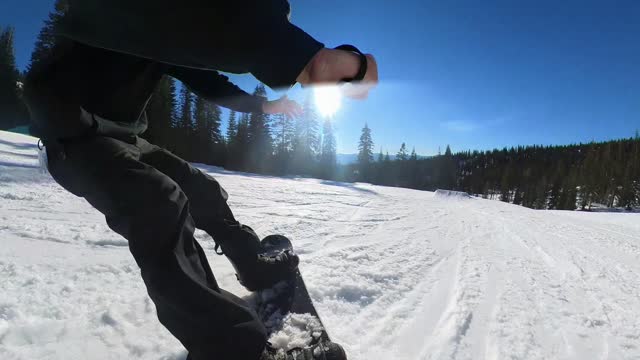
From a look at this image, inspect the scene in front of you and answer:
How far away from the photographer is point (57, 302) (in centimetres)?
160

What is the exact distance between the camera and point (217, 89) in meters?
1.78

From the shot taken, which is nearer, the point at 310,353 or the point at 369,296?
the point at 310,353

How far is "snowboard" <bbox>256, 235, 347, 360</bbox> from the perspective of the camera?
1471 mm

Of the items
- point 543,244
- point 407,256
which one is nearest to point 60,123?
point 407,256

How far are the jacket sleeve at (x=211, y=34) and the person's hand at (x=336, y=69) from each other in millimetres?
44

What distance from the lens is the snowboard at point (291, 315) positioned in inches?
57.9

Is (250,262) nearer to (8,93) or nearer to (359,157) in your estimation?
(8,93)

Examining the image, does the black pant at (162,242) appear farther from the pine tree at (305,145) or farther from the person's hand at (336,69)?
the pine tree at (305,145)

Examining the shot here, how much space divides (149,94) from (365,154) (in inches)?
2394

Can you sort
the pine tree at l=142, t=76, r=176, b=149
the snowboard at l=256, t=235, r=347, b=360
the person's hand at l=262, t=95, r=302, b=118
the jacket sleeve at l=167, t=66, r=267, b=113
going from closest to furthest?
the snowboard at l=256, t=235, r=347, b=360, the jacket sleeve at l=167, t=66, r=267, b=113, the person's hand at l=262, t=95, r=302, b=118, the pine tree at l=142, t=76, r=176, b=149

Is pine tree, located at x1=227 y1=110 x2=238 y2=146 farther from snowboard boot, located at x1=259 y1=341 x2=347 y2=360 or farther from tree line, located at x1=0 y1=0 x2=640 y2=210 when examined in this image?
snowboard boot, located at x1=259 y1=341 x2=347 y2=360

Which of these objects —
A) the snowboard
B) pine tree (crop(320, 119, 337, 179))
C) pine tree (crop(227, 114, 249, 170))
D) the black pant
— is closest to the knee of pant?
the black pant

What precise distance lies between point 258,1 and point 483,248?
3.96m

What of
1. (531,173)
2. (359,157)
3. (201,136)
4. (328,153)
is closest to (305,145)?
(328,153)
